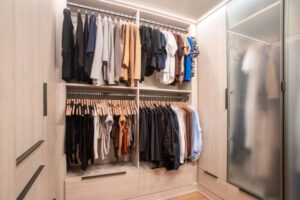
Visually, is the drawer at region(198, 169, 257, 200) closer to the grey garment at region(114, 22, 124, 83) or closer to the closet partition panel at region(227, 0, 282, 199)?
the closet partition panel at region(227, 0, 282, 199)

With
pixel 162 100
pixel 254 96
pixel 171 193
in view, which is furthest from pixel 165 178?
pixel 254 96

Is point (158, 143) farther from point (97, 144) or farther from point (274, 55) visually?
point (274, 55)

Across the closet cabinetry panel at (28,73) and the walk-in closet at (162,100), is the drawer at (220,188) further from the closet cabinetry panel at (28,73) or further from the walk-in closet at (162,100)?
the closet cabinetry panel at (28,73)

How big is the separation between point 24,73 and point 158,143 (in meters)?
1.43

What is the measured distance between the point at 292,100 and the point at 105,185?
186cm

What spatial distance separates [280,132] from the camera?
1335 millimetres

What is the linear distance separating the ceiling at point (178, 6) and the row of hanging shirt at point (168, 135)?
3.97 ft

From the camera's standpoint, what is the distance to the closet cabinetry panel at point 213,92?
190 centimetres

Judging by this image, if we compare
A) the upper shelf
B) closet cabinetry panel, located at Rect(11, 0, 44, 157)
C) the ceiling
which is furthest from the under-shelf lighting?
closet cabinetry panel, located at Rect(11, 0, 44, 157)

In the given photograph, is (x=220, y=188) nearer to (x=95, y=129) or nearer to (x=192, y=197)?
(x=192, y=197)

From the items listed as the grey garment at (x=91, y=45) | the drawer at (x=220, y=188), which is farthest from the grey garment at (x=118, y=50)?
the drawer at (x=220, y=188)

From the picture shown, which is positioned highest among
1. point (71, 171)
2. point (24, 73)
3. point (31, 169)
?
point (24, 73)

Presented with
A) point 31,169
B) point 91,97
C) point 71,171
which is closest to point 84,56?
point 91,97

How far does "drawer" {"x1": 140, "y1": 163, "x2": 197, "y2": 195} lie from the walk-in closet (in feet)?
0.04
